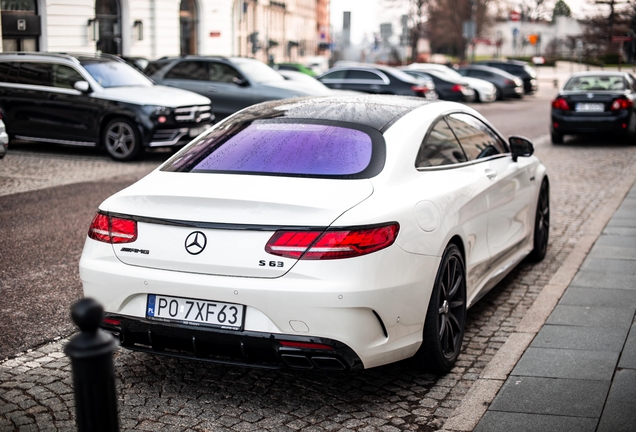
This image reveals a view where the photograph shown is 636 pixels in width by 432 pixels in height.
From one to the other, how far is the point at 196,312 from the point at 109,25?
29969mm

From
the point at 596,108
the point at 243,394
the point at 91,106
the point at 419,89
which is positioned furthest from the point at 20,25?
the point at 243,394

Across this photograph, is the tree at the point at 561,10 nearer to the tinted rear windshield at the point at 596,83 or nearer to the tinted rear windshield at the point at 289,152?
the tinted rear windshield at the point at 596,83

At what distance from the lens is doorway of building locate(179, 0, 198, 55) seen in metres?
38.0

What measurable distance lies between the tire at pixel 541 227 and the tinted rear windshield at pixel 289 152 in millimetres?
2810

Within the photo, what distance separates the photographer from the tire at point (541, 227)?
24.0 feet

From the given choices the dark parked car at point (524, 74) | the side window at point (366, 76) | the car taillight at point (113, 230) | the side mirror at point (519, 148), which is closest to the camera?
the car taillight at point (113, 230)

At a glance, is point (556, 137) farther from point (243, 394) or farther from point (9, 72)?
point (243, 394)

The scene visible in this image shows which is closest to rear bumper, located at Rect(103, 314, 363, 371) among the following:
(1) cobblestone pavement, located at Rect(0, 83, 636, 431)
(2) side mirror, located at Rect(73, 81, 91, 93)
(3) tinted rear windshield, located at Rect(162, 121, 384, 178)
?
(1) cobblestone pavement, located at Rect(0, 83, 636, 431)

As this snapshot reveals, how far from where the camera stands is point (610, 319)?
5.77 metres

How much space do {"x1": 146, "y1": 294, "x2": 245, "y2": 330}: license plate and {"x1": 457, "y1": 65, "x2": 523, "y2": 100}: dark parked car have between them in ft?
114

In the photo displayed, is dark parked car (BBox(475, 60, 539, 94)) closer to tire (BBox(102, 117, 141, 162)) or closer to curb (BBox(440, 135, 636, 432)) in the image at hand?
tire (BBox(102, 117, 141, 162))

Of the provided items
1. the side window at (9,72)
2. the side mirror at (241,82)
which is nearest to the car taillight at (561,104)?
the side mirror at (241,82)

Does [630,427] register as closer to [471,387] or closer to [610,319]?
Answer: [471,387]

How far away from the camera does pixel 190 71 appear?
1831cm
